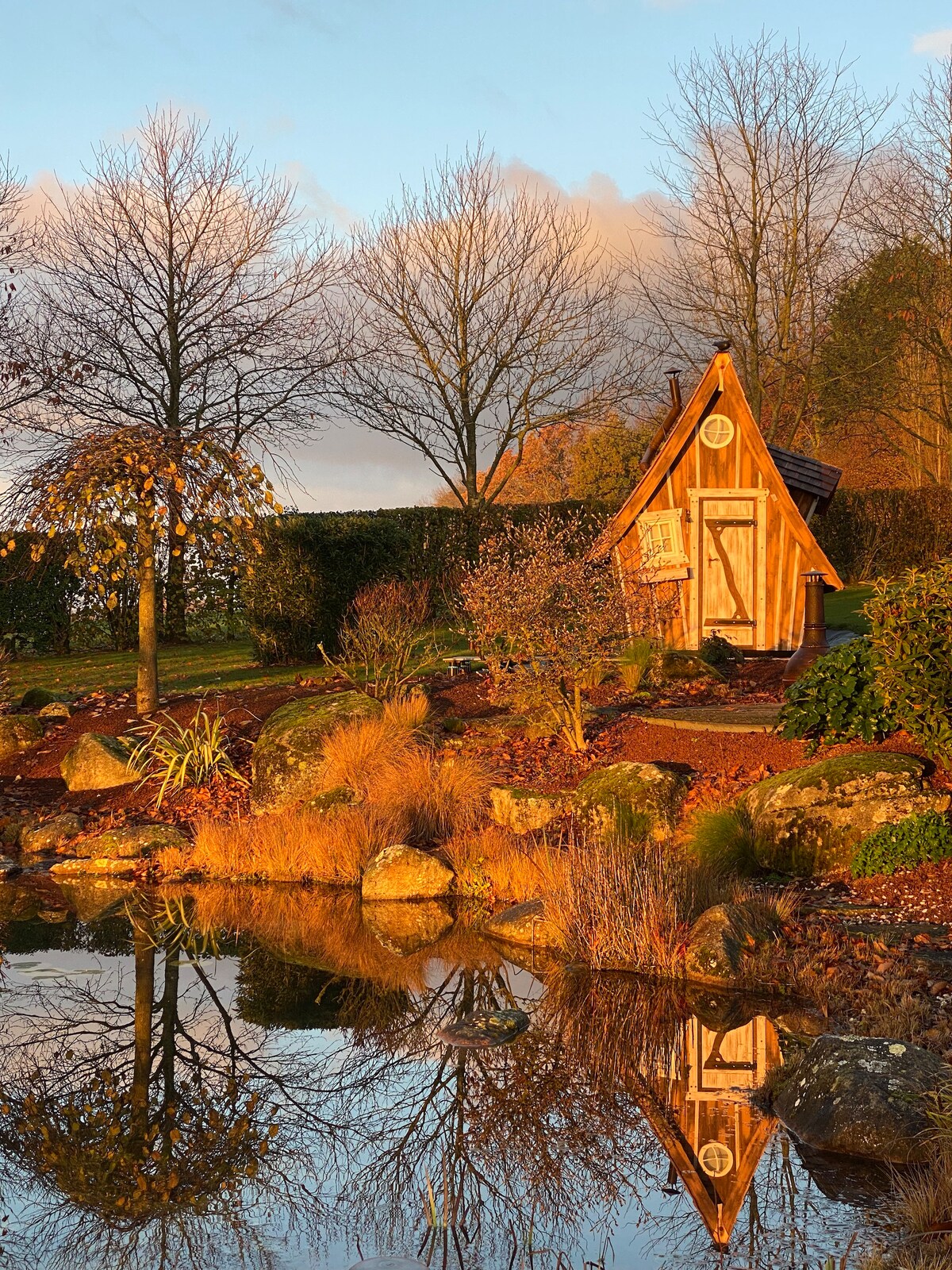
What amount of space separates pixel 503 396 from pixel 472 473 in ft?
6.41

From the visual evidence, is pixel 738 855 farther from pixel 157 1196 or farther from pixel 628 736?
pixel 157 1196

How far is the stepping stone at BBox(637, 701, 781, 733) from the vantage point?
12.6m

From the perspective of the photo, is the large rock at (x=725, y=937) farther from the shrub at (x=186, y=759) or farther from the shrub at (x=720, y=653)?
the shrub at (x=720, y=653)

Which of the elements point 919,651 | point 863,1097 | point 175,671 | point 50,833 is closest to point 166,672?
point 175,671

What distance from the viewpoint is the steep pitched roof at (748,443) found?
1827 centimetres

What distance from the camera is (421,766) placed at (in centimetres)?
1222

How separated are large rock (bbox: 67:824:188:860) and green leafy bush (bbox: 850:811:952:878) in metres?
6.30

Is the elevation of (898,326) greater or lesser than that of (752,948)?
greater

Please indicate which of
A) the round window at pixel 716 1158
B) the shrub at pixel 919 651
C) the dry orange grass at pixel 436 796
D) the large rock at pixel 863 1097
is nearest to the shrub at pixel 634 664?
the dry orange grass at pixel 436 796

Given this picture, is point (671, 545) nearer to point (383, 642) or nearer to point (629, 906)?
point (383, 642)

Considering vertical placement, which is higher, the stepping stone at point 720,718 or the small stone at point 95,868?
the stepping stone at point 720,718

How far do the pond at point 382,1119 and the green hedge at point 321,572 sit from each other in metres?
10.3

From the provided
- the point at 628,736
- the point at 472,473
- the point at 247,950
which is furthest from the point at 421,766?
the point at 472,473

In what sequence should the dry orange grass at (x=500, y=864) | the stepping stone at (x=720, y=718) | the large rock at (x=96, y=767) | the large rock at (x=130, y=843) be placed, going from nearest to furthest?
the dry orange grass at (x=500, y=864)
the large rock at (x=130, y=843)
the stepping stone at (x=720, y=718)
the large rock at (x=96, y=767)
